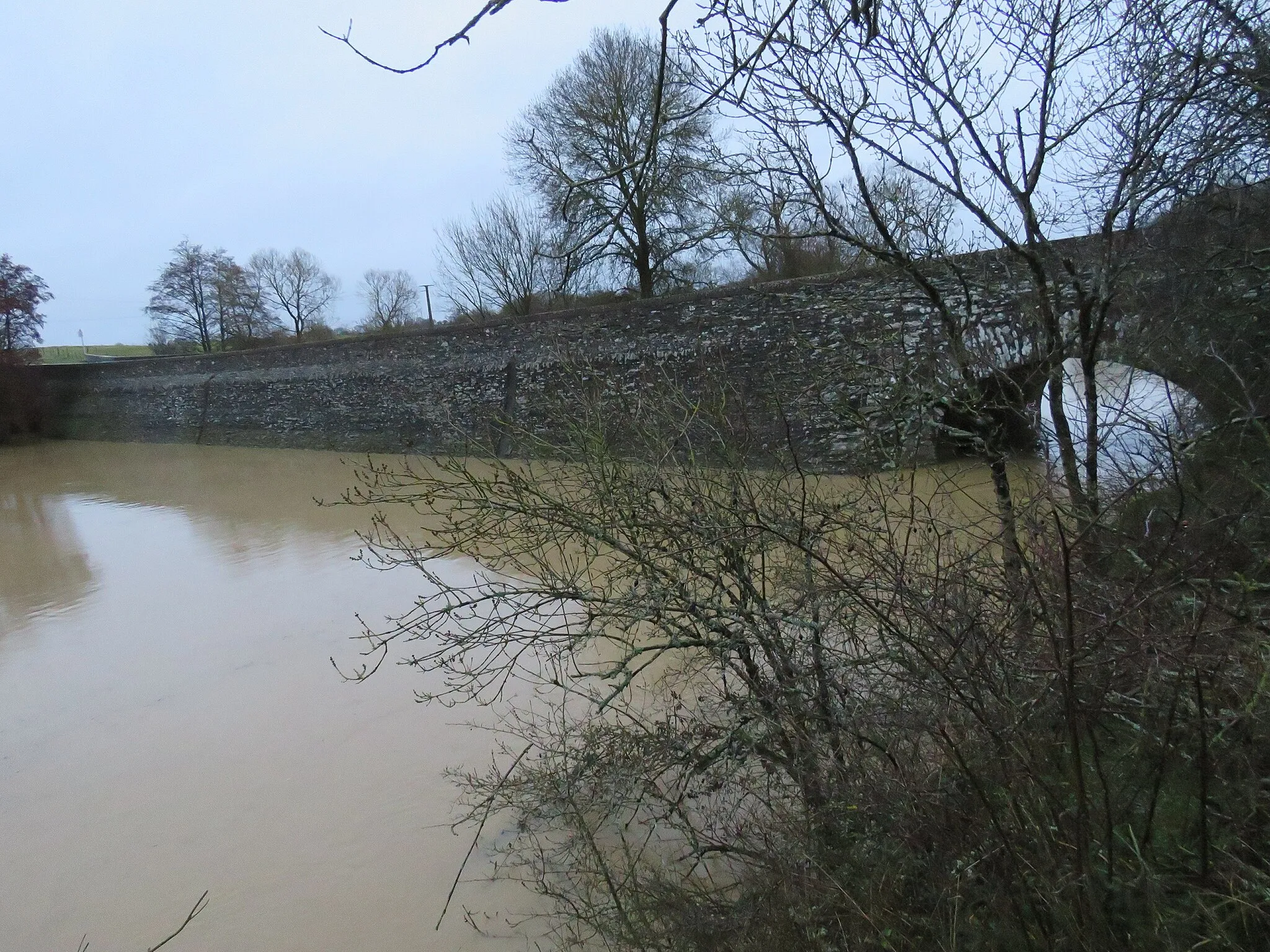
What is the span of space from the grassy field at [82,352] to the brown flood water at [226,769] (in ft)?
117

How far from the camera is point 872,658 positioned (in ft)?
8.39

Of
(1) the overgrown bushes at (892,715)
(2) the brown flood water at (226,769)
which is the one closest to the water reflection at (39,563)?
(2) the brown flood water at (226,769)

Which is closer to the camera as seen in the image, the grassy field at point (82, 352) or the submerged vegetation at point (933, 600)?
the submerged vegetation at point (933, 600)

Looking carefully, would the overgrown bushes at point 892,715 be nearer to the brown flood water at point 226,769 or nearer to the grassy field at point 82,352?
the brown flood water at point 226,769

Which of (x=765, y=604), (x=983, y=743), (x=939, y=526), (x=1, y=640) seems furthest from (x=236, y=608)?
(x=983, y=743)

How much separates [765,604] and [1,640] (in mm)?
6850

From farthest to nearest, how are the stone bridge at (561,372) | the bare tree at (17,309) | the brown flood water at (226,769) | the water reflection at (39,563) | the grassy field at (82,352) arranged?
the grassy field at (82,352) → the bare tree at (17,309) → the water reflection at (39,563) → the stone bridge at (561,372) → the brown flood water at (226,769)

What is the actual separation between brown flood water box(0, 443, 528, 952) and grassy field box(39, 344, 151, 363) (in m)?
35.7

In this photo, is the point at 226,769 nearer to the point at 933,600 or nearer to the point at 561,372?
the point at 933,600

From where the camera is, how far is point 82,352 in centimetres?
4038

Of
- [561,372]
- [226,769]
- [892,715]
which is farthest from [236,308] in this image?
[892,715]

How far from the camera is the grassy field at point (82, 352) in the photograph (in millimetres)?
38469

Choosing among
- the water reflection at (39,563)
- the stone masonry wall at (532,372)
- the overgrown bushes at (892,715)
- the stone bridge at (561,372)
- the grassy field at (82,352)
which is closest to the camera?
the overgrown bushes at (892,715)

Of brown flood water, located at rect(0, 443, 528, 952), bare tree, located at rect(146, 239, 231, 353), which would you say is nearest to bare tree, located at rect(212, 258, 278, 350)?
bare tree, located at rect(146, 239, 231, 353)
